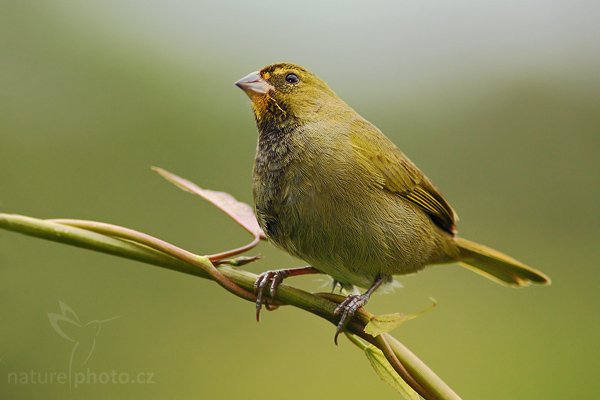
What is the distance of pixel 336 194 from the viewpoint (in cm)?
304

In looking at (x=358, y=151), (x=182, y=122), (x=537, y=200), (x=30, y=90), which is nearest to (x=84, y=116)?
(x=30, y=90)

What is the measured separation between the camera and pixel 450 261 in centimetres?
373

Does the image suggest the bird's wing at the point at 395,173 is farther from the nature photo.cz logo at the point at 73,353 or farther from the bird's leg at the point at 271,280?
the nature photo.cz logo at the point at 73,353

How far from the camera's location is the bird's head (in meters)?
3.46

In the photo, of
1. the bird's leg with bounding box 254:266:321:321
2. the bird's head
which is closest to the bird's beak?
the bird's head

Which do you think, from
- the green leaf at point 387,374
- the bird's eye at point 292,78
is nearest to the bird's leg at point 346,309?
the green leaf at point 387,374

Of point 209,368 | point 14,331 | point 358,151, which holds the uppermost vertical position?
point 358,151

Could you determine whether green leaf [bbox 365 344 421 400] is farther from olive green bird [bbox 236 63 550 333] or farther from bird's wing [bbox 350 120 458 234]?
bird's wing [bbox 350 120 458 234]

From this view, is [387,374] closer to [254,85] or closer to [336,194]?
[336,194]

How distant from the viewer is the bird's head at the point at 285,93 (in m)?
3.46

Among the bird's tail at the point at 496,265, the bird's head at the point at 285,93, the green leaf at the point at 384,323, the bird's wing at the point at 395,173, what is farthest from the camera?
the bird's tail at the point at 496,265

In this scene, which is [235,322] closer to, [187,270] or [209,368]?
[209,368]

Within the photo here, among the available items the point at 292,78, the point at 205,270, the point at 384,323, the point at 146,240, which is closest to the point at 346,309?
the point at 384,323

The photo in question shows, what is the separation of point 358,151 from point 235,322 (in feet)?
6.94
